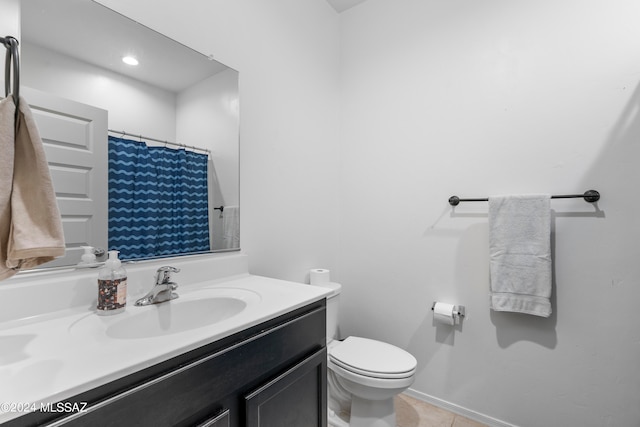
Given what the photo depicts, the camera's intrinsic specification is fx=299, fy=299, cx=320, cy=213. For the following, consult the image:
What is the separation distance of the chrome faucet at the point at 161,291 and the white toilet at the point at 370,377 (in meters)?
0.68

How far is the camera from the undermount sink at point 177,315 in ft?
2.81

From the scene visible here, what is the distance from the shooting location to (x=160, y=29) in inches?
46.6

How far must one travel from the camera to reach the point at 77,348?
0.66 meters

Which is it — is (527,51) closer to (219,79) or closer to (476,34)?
(476,34)

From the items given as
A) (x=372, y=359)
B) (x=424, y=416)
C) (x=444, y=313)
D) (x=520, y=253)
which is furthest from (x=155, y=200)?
(x=424, y=416)

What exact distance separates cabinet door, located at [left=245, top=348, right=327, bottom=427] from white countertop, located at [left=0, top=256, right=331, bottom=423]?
0.20 meters

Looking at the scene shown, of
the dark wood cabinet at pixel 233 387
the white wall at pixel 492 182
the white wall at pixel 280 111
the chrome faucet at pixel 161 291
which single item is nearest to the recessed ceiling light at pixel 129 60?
the white wall at pixel 280 111

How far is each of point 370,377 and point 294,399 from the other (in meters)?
0.49

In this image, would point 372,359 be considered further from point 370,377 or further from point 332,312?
point 332,312

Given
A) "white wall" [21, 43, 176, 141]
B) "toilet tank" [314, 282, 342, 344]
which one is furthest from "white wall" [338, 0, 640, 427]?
"white wall" [21, 43, 176, 141]

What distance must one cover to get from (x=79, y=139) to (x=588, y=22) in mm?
2145

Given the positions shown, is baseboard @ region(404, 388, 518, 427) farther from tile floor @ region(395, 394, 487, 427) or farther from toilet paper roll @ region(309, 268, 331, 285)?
toilet paper roll @ region(309, 268, 331, 285)

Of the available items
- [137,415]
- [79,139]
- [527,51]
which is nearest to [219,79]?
[79,139]

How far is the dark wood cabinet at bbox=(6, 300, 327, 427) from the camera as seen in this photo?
56 cm
